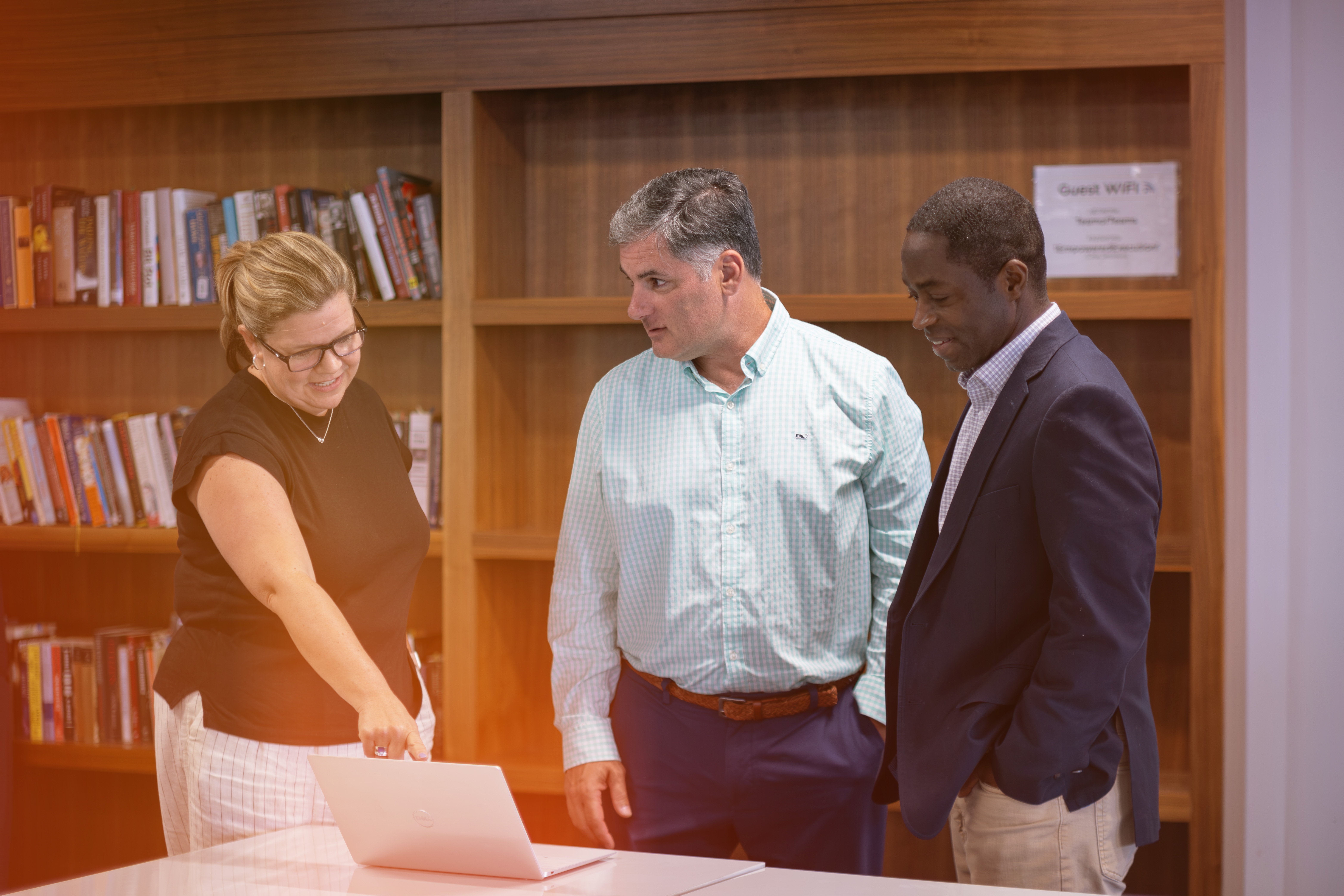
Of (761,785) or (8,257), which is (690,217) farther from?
(8,257)

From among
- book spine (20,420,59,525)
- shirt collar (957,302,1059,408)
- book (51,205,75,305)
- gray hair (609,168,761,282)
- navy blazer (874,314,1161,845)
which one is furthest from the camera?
book (51,205,75,305)

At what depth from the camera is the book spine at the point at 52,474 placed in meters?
2.30

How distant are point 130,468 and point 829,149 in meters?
1.71

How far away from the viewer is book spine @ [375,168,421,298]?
2418 millimetres

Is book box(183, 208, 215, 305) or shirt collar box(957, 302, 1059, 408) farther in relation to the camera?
book box(183, 208, 215, 305)

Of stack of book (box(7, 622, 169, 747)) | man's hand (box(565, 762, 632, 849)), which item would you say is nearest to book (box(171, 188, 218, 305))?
stack of book (box(7, 622, 169, 747))

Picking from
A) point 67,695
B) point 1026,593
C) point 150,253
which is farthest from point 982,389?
point 67,695

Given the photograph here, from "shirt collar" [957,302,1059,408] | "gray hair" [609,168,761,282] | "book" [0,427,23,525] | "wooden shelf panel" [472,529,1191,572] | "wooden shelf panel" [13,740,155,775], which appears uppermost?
"gray hair" [609,168,761,282]

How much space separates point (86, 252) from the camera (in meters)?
2.42

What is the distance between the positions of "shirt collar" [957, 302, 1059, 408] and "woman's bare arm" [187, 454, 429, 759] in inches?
36.7

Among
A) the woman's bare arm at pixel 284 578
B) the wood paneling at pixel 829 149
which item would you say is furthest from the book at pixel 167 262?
the woman's bare arm at pixel 284 578

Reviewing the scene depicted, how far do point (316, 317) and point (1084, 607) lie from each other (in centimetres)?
112

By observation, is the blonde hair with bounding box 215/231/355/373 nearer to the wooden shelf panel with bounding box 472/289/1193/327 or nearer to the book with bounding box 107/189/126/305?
the wooden shelf panel with bounding box 472/289/1193/327

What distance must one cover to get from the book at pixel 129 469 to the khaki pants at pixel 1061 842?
1.88 metres
